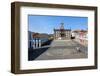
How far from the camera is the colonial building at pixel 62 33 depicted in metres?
1.80

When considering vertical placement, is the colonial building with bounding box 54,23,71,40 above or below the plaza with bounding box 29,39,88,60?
above

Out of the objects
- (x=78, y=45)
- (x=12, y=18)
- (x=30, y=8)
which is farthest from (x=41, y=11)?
(x=78, y=45)

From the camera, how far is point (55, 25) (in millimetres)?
1801

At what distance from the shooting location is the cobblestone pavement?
1786 millimetres

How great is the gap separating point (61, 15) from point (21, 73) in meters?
0.54

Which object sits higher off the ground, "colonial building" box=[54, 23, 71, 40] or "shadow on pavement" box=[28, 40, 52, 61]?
"colonial building" box=[54, 23, 71, 40]

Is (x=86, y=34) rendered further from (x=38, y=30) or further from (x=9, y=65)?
(x=9, y=65)

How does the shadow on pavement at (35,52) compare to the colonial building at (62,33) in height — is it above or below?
below

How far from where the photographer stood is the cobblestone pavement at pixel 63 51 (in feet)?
5.86

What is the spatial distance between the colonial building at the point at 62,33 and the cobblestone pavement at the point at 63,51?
31mm

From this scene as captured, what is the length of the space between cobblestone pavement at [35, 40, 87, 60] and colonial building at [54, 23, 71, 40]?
3 centimetres

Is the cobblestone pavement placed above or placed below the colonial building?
below

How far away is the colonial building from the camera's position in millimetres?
1805

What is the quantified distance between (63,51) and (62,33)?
0.14 meters
